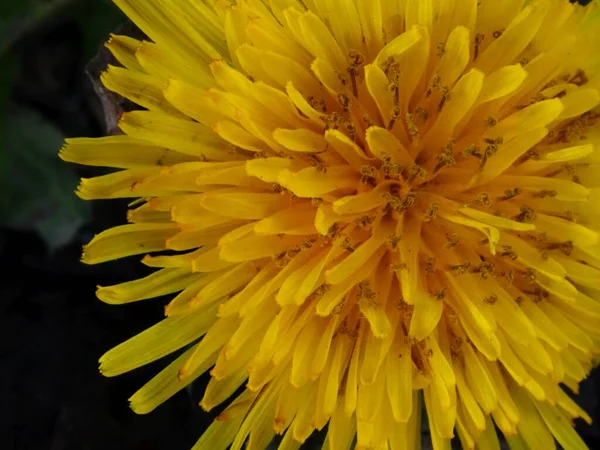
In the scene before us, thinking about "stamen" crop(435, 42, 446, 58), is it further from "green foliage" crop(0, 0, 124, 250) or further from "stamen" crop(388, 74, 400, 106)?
"green foliage" crop(0, 0, 124, 250)

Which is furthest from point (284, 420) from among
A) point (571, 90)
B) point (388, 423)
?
point (571, 90)

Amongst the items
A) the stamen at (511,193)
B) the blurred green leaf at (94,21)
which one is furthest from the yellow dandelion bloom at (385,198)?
the blurred green leaf at (94,21)

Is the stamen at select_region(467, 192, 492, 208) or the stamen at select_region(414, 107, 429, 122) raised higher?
the stamen at select_region(414, 107, 429, 122)

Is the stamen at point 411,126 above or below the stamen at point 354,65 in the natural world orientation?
below

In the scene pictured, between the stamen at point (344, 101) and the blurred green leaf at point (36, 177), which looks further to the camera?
the blurred green leaf at point (36, 177)

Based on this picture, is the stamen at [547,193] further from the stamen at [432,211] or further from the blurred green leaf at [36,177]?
the blurred green leaf at [36,177]

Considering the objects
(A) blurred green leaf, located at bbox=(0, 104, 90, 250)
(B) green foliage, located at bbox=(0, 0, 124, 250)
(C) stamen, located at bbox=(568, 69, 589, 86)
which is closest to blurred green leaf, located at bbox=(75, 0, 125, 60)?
(B) green foliage, located at bbox=(0, 0, 124, 250)

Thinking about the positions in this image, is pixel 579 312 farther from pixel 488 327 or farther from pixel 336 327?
pixel 336 327
